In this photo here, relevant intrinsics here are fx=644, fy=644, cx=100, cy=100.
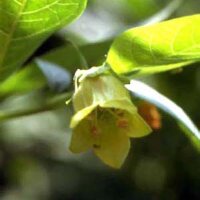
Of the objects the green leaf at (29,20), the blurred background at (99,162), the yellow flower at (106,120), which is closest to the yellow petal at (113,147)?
the yellow flower at (106,120)

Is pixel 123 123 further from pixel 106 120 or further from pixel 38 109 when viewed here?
pixel 38 109

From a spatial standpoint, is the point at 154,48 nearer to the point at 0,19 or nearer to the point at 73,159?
the point at 0,19

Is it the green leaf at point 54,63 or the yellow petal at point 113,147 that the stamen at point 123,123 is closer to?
the yellow petal at point 113,147

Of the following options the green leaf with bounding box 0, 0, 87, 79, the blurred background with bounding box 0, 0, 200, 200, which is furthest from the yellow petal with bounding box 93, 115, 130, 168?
the blurred background with bounding box 0, 0, 200, 200

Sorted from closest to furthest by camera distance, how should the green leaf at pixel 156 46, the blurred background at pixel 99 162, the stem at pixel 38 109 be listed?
the green leaf at pixel 156 46, the stem at pixel 38 109, the blurred background at pixel 99 162

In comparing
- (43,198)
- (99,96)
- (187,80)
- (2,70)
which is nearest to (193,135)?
(99,96)

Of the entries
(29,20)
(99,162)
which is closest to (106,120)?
(29,20)
